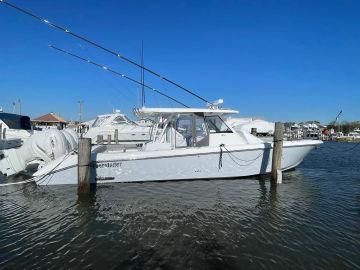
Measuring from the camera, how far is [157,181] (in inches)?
510

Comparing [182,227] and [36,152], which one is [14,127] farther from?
[182,227]

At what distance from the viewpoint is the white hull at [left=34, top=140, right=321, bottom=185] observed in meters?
12.1

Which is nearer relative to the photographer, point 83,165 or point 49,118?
point 83,165

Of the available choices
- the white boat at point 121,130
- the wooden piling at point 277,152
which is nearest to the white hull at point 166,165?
the wooden piling at point 277,152

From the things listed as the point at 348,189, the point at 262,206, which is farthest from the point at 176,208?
the point at 348,189

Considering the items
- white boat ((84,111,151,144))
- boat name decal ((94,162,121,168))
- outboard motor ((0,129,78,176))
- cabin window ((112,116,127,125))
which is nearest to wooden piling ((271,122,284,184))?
boat name decal ((94,162,121,168))

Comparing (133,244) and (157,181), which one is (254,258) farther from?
(157,181)

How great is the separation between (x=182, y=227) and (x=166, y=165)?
497 centimetres

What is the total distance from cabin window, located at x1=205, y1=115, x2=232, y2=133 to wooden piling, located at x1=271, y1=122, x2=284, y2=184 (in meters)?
2.05

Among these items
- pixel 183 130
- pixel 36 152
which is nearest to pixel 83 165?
pixel 36 152

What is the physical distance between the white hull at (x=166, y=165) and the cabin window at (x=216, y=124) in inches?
46.4

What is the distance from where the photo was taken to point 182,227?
7.92 meters

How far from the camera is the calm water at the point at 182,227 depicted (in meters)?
6.19

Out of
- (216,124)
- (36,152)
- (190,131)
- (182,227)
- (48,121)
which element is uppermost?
(48,121)
